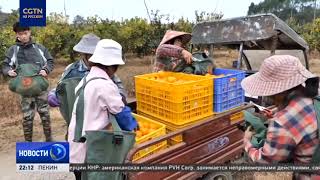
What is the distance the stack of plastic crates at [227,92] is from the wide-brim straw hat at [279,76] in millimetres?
1505

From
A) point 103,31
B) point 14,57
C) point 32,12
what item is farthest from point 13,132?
point 103,31

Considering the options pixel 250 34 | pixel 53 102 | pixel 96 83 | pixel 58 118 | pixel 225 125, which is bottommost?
pixel 58 118

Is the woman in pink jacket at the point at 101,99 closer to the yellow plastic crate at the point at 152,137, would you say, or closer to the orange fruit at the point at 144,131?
the yellow plastic crate at the point at 152,137

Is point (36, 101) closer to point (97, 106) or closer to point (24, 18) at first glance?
point (24, 18)

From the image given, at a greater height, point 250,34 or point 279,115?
point 250,34

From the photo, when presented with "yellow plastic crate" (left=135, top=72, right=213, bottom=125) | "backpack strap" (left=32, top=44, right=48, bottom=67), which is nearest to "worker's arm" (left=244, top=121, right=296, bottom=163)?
"yellow plastic crate" (left=135, top=72, right=213, bottom=125)

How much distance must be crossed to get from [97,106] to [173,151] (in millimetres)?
815

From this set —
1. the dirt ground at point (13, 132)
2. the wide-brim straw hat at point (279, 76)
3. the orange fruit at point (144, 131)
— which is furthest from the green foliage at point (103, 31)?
the wide-brim straw hat at point (279, 76)

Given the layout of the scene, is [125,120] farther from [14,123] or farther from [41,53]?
[14,123]

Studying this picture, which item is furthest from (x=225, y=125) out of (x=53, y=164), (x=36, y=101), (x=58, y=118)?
(x=58, y=118)

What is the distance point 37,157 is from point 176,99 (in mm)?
1499

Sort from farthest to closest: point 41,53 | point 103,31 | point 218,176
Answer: point 103,31, point 41,53, point 218,176

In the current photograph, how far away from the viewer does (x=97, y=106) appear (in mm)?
2740

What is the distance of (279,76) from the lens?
1.97m
